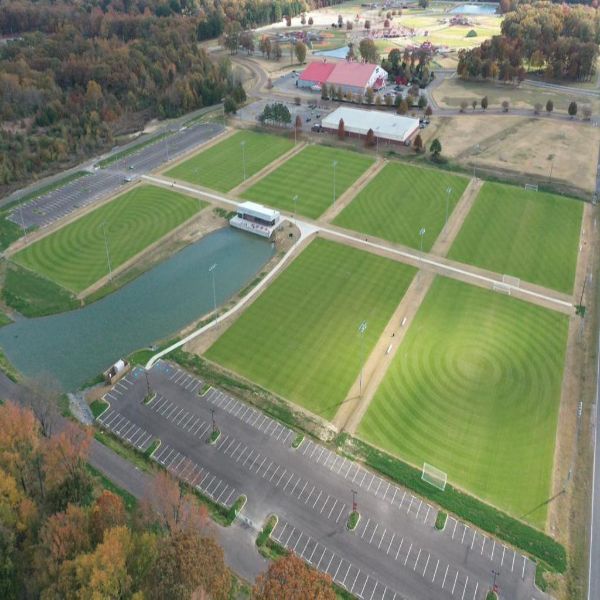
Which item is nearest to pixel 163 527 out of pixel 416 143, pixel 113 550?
pixel 113 550

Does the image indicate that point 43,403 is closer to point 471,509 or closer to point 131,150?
point 471,509

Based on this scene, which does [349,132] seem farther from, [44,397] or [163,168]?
[44,397]

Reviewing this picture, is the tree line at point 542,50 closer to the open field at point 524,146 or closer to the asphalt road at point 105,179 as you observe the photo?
the open field at point 524,146

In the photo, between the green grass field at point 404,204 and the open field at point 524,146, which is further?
the open field at point 524,146

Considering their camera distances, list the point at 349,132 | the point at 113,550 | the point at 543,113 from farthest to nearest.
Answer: the point at 543,113 < the point at 349,132 < the point at 113,550

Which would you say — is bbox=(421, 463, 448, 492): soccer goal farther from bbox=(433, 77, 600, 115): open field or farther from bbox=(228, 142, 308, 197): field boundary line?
bbox=(433, 77, 600, 115): open field

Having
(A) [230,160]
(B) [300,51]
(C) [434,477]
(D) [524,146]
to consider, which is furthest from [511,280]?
(B) [300,51]

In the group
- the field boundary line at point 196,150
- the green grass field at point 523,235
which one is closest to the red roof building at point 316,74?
the field boundary line at point 196,150
